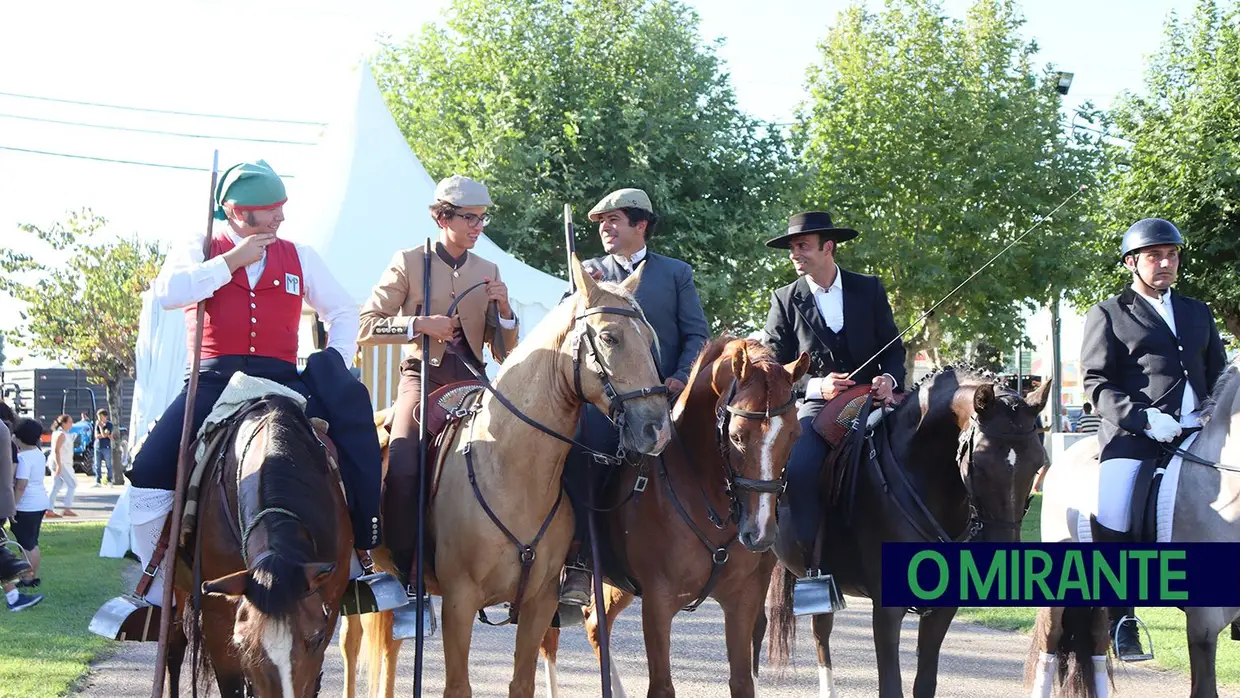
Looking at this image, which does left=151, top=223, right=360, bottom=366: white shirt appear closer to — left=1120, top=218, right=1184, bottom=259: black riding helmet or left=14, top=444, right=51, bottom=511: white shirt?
left=1120, top=218, right=1184, bottom=259: black riding helmet

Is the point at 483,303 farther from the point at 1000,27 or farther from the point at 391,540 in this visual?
the point at 1000,27

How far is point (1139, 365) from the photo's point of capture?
6.54 metres

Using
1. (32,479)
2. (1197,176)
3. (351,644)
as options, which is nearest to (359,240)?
(32,479)

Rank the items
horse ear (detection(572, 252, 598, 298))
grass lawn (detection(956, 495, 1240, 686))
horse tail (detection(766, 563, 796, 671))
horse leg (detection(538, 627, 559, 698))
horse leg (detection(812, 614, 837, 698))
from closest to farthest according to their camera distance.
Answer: horse ear (detection(572, 252, 598, 298))
horse leg (detection(538, 627, 559, 698))
horse leg (detection(812, 614, 837, 698))
horse tail (detection(766, 563, 796, 671))
grass lawn (detection(956, 495, 1240, 686))

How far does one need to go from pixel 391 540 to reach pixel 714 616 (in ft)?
19.2

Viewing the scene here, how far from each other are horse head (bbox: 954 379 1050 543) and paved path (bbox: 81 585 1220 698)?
83.1 inches

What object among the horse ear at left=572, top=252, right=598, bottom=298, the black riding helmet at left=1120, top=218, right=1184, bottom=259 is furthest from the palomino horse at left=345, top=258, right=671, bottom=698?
the black riding helmet at left=1120, top=218, right=1184, bottom=259

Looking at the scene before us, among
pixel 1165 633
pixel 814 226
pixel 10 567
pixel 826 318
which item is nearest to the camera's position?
pixel 814 226

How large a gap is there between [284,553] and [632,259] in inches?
125

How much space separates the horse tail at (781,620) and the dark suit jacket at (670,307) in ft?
5.35

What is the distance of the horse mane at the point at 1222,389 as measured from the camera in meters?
6.16

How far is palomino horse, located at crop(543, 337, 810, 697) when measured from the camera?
533cm

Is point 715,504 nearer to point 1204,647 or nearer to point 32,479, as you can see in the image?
point 1204,647

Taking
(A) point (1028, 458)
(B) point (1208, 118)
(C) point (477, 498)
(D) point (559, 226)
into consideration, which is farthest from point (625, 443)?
(B) point (1208, 118)
